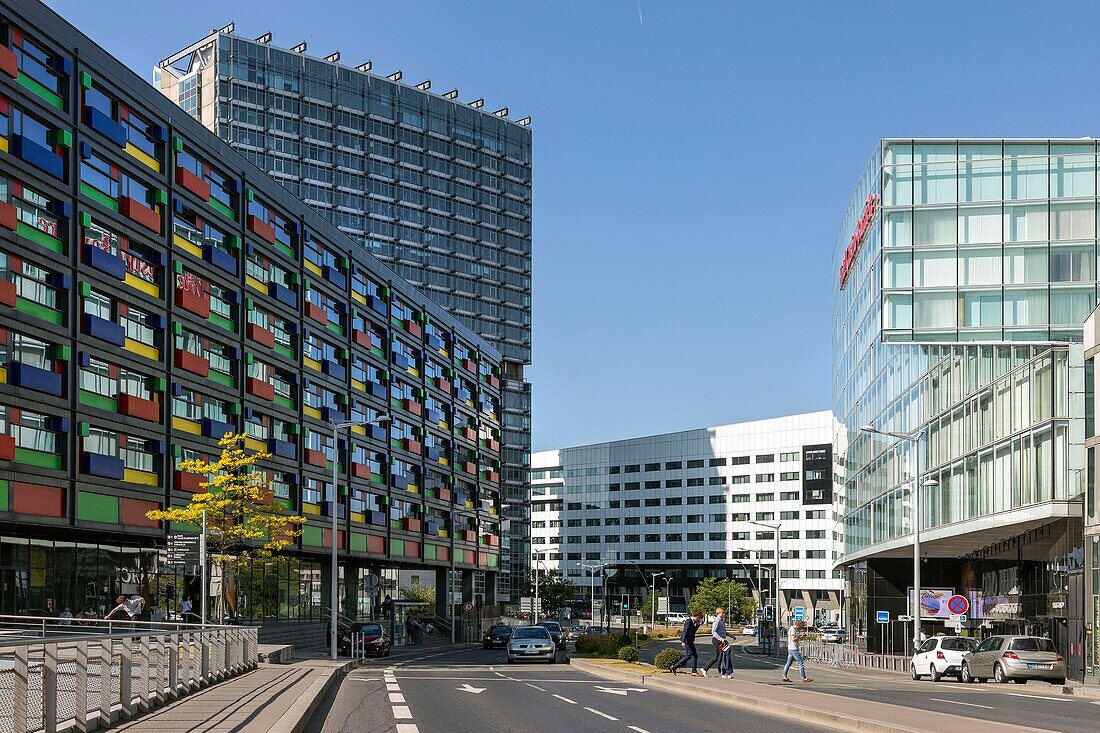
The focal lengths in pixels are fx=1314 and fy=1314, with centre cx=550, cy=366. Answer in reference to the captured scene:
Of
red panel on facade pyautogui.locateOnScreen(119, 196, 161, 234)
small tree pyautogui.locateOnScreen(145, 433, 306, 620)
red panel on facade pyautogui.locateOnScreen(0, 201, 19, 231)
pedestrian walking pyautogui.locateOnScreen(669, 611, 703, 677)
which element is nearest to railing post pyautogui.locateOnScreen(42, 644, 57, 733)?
pedestrian walking pyautogui.locateOnScreen(669, 611, 703, 677)

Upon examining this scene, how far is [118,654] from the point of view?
18.0 meters

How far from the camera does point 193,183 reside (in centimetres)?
5966

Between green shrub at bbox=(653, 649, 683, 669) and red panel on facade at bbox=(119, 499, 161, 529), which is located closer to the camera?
green shrub at bbox=(653, 649, 683, 669)

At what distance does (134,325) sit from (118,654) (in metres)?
38.0

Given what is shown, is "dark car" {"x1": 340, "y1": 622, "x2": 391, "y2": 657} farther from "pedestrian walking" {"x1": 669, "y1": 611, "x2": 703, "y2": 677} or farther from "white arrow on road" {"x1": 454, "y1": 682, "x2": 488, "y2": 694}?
"white arrow on road" {"x1": 454, "y1": 682, "x2": 488, "y2": 694}

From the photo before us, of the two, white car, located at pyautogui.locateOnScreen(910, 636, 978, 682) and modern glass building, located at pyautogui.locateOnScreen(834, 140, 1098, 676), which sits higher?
modern glass building, located at pyautogui.locateOnScreen(834, 140, 1098, 676)

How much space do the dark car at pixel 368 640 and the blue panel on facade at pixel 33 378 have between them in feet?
55.8

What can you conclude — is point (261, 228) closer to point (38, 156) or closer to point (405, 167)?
point (38, 156)

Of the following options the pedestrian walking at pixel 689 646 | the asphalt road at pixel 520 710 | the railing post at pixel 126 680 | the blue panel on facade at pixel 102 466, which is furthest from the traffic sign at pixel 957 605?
the railing post at pixel 126 680

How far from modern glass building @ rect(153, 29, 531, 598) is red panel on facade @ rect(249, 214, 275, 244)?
62865 millimetres

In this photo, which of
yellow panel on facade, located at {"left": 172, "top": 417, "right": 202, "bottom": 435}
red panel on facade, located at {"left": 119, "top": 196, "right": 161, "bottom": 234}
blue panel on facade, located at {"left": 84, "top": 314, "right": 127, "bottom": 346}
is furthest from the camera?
yellow panel on facade, located at {"left": 172, "top": 417, "right": 202, "bottom": 435}

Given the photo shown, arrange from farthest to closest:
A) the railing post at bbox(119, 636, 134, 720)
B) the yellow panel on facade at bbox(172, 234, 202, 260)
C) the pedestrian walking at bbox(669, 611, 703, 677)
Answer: the yellow panel on facade at bbox(172, 234, 202, 260) < the pedestrian walking at bbox(669, 611, 703, 677) < the railing post at bbox(119, 636, 134, 720)

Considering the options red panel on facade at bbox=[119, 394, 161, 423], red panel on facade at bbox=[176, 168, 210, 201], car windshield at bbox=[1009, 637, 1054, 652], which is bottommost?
car windshield at bbox=[1009, 637, 1054, 652]

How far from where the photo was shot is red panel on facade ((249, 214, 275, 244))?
6688 centimetres
